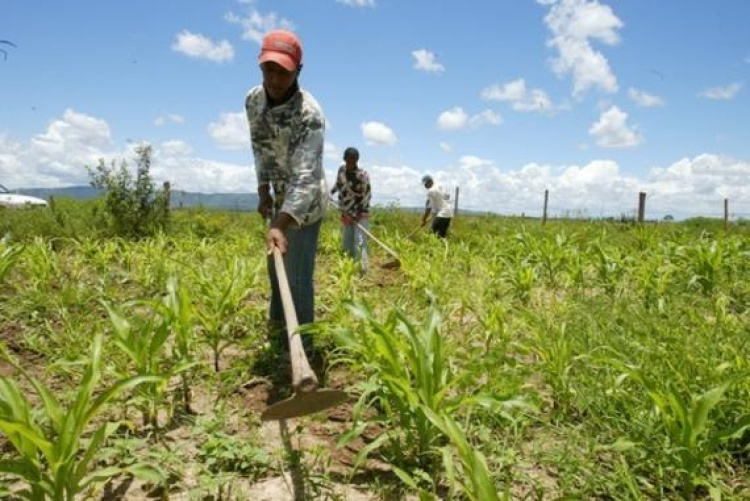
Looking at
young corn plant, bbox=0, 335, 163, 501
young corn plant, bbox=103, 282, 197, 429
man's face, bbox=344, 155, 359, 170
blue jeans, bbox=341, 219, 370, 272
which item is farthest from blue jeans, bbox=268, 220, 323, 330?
man's face, bbox=344, 155, 359, 170

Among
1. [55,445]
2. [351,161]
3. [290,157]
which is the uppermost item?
[351,161]

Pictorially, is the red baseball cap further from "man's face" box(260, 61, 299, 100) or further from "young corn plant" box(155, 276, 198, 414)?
"young corn plant" box(155, 276, 198, 414)

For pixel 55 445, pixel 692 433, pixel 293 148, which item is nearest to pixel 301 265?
pixel 293 148

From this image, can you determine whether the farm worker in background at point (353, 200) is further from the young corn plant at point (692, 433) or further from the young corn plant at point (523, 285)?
the young corn plant at point (692, 433)

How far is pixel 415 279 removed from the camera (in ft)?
17.3

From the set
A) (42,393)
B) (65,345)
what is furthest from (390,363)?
(65,345)

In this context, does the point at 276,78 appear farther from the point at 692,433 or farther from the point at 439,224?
the point at 439,224

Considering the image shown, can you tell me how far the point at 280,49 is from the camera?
9.03 ft

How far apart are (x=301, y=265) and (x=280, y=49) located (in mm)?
1245

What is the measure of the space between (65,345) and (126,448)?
1.65 meters

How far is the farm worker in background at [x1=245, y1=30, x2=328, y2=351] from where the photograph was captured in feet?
9.12

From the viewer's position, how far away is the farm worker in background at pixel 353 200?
6785 millimetres

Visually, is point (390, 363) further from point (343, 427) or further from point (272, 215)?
point (272, 215)

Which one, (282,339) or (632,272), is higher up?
(632,272)
